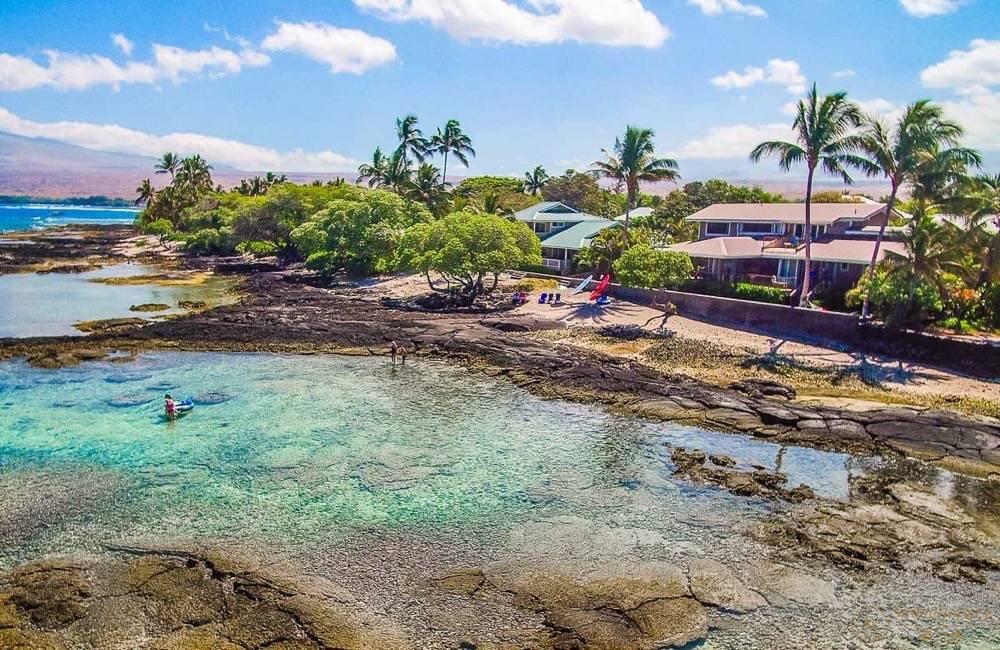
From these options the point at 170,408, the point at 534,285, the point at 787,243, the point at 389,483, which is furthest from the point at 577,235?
the point at 389,483

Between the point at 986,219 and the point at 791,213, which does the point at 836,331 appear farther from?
the point at 791,213

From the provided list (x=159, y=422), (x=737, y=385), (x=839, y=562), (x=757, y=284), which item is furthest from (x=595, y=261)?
(x=839, y=562)

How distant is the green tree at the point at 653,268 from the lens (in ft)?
A: 127

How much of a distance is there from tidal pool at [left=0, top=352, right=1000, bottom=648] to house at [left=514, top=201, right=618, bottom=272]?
27000 millimetres

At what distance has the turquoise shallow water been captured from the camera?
61.8 feet

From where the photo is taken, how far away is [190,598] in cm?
1454

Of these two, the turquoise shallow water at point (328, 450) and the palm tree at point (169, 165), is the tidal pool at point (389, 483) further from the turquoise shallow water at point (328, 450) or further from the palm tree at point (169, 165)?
the palm tree at point (169, 165)

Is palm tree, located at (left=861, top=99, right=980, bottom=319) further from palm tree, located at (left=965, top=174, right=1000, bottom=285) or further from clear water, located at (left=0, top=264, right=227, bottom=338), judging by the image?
clear water, located at (left=0, top=264, right=227, bottom=338)

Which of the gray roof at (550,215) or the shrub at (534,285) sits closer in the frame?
the shrub at (534,285)

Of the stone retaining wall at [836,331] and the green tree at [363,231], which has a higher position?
the green tree at [363,231]

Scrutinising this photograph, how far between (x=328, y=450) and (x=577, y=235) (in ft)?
125

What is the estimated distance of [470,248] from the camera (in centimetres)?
4541

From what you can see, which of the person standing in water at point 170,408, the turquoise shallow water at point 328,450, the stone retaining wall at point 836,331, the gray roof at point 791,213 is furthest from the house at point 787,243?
the person standing in water at point 170,408

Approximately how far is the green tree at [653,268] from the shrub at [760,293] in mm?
3093
